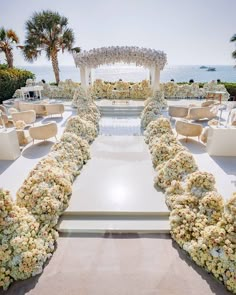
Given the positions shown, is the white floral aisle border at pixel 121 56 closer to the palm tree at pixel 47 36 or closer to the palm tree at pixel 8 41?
the palm tree at pixel 47 36

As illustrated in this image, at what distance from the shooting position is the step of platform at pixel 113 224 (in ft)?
12.6

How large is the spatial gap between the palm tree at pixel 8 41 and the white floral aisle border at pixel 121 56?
886 cm

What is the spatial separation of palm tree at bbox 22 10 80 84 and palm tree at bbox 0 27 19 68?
1052mm

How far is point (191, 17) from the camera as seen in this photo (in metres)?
13.5

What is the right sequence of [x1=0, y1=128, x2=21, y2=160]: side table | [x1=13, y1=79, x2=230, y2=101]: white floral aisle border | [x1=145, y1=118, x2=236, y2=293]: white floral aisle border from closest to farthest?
[x1=145, y1=118, x2=236, y2=293]: white floral aisle border
[x1=0, y1=128, x2=21, y2=160]: side table
[x1=13, y1=79, x2=230, y2=101]: white floral aisle border

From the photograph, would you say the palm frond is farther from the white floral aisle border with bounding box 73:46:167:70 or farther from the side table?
the side table

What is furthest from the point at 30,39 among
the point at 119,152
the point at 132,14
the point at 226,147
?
the point at 226,147

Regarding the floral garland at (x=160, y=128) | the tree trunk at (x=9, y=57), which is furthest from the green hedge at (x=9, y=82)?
the floral garland at (x=160, y=128)

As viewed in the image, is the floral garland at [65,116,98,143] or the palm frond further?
the palm frond

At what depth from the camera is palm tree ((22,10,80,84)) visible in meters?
17.6

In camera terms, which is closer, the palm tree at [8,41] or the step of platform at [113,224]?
the step of platform at [113,224]

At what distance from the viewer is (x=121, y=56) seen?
478 inches

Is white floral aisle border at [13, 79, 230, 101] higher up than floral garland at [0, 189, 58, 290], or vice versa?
white floral aisle border at [13, 79, 230, 101]

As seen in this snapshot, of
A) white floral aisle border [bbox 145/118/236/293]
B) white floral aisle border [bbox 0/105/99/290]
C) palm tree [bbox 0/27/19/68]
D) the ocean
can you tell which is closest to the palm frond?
A: palm tree [bbox 0/27/19/68]
